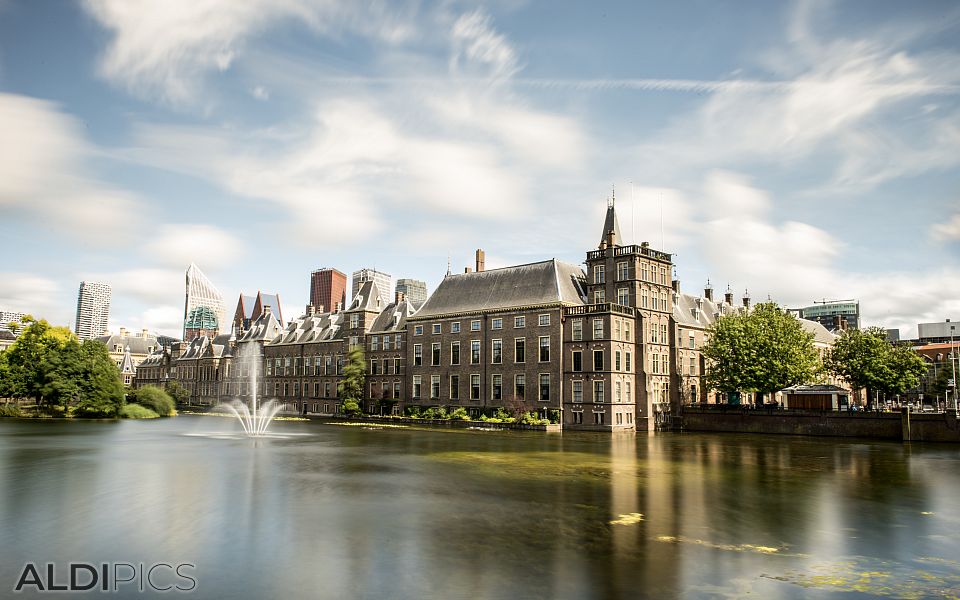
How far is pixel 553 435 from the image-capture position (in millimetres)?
58469

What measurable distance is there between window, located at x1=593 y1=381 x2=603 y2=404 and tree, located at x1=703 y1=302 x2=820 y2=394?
44.4 ft

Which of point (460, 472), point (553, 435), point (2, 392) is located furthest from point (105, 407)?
point (460, 472)

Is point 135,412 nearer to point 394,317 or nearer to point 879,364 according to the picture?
point 394,317

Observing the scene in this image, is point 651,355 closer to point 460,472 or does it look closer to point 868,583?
point 460,472

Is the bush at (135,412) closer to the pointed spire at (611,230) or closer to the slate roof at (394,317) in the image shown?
the slate roof at (394,317)

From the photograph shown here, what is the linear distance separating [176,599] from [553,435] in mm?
47660

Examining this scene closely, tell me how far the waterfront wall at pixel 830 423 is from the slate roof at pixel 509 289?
17.9m

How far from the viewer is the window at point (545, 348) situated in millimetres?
67312

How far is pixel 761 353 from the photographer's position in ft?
215

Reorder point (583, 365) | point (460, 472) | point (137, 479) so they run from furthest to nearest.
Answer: point (583, 365) < point (460, 472) < point (137, 479)

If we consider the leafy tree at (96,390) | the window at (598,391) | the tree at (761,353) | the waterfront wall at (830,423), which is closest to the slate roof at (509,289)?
the window at (598,391)

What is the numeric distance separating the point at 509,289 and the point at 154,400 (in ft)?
166

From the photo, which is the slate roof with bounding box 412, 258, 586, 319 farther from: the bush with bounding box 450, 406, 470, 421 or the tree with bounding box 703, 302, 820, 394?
the tree with bounding box 703, 302, 820, 394

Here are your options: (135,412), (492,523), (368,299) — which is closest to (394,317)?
(368,299)
